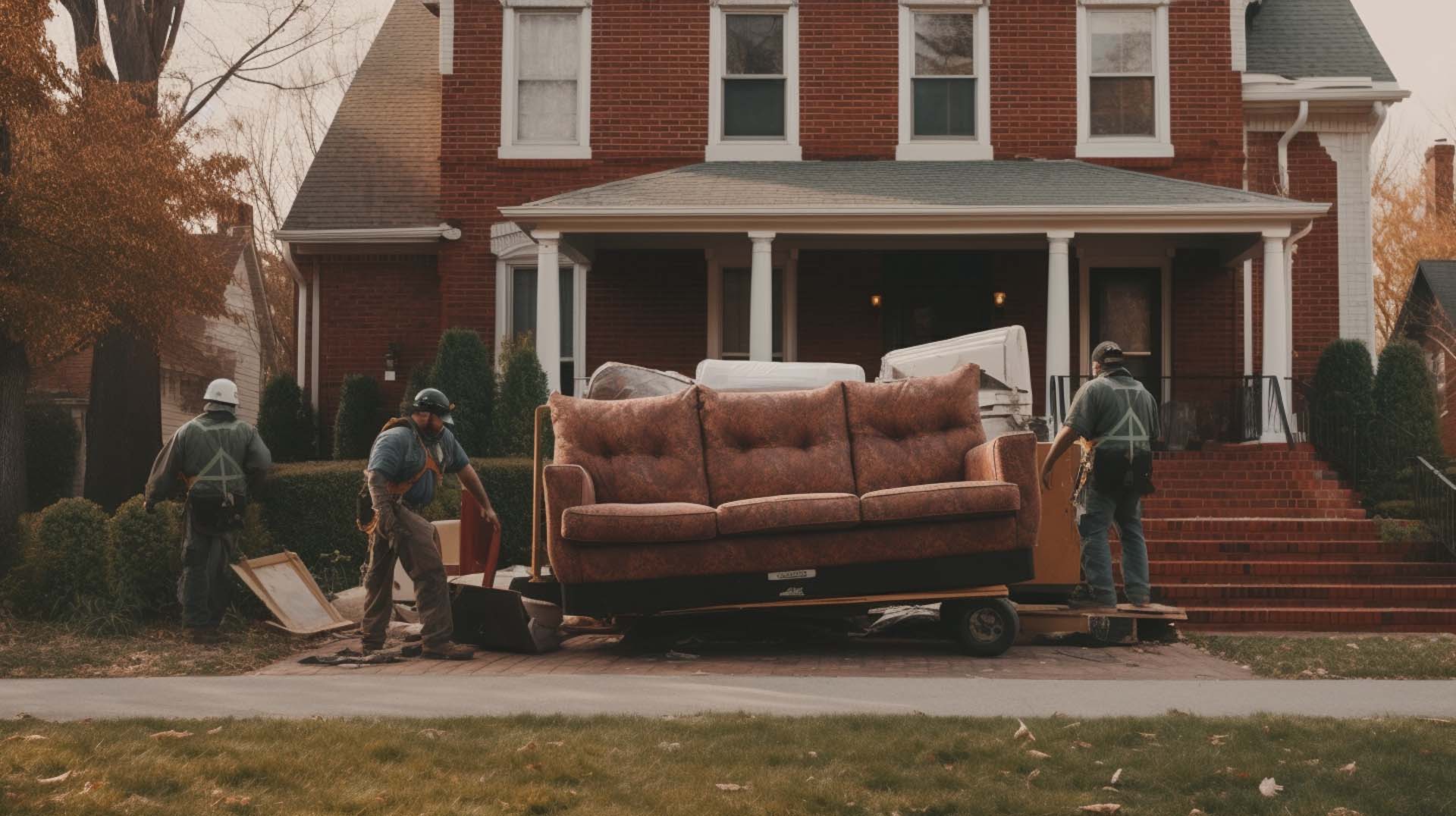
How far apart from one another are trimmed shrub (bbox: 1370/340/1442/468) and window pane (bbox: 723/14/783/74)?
7.96 meters

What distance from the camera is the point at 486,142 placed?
1823 centimetres

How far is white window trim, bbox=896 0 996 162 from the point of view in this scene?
1802cm

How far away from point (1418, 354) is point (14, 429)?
14034 millimetres

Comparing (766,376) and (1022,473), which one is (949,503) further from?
(766,376)

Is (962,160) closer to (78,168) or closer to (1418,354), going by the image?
(1418,354)

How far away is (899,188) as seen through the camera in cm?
1655

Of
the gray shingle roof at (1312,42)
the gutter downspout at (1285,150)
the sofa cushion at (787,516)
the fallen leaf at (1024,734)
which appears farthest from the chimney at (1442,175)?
the fallen leaf at (1024,734)

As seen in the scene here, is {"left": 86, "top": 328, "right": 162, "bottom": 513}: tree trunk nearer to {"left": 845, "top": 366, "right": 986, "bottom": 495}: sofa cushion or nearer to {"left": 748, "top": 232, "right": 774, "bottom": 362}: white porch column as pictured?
{"left": 748, "top": 232, "right": 774, "bottom": 362}: white porch column

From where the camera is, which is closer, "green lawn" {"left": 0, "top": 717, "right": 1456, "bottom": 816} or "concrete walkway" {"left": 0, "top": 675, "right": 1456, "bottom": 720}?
"green lawn" {"left": 0, "top": 717, "right": 1456, "bottom": 816}

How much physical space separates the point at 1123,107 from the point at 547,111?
23.6 ft

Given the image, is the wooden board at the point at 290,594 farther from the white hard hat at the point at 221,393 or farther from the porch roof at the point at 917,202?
the porch roof at the point at 917,202

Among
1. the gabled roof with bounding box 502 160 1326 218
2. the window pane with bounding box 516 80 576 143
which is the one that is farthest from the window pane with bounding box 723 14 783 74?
the window pane with bounding box 516 80 576 143

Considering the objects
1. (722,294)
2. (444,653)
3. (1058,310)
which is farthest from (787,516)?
(722,294)

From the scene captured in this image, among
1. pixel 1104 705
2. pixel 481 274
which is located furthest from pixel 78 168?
pixel 1104 705
